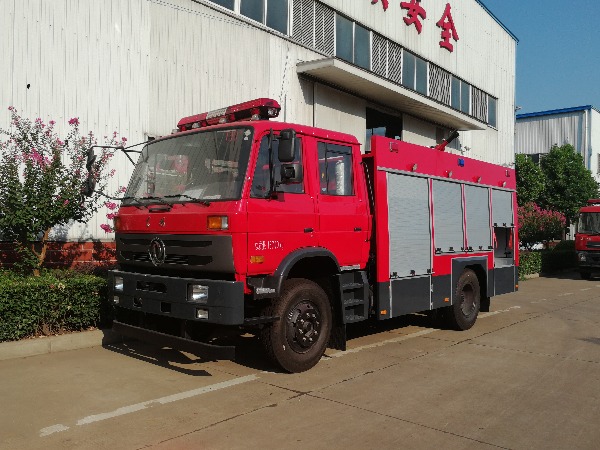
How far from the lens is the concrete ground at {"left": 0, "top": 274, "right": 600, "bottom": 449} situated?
4.08m

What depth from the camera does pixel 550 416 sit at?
4.62m

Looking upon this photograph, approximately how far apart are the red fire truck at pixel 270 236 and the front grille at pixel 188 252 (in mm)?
12

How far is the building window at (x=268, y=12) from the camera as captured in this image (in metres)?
12.3

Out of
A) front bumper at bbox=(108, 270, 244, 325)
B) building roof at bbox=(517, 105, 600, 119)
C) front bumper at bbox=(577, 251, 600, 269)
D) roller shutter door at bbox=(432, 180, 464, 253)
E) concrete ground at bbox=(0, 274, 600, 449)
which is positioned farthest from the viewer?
building roof at bbox=(517, 105, 600, 119)

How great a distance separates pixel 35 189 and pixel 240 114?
3.35m

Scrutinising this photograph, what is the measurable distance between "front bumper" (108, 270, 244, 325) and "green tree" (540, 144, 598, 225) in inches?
1193

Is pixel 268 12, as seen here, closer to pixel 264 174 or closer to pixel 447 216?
pixel 447 216

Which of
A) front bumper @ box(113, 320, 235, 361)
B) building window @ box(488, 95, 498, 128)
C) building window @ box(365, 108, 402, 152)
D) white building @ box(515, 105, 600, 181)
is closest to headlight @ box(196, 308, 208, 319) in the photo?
front bumper @ box(113, 320, 235, 361)

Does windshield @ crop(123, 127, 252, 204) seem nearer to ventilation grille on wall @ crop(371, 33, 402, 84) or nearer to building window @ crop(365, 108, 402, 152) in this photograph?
building window @ crop(365, 108, 402, 152)

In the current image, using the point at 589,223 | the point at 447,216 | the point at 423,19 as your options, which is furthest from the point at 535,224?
the point at 447,216

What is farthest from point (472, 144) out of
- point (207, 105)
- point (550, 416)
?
point (550, 416)

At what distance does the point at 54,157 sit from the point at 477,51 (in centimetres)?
1915

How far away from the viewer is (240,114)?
6.12 metres

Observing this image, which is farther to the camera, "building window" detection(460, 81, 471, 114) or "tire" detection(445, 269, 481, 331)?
"building window" detection(460, 81, 471, 114)
